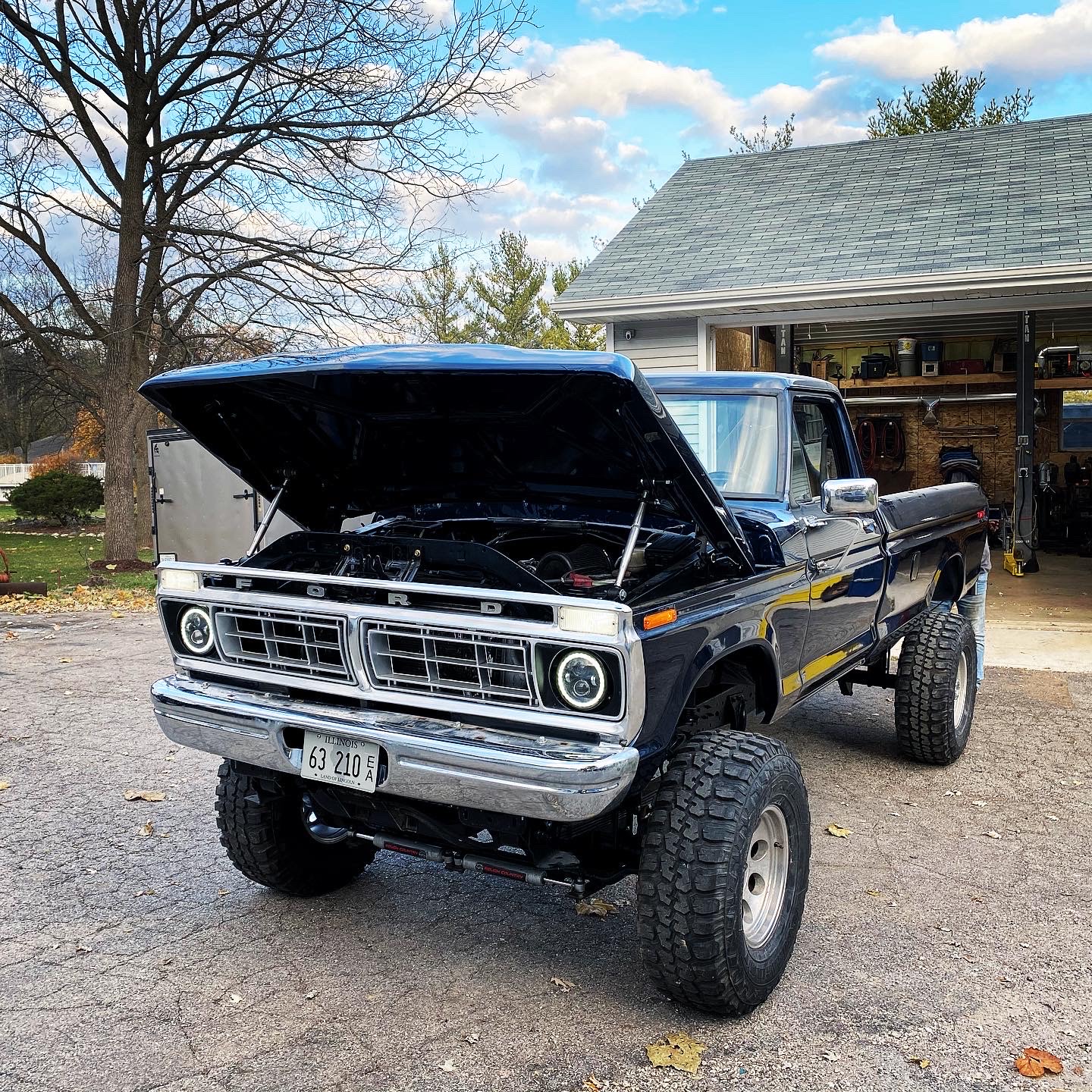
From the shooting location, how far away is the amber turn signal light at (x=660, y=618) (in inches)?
116

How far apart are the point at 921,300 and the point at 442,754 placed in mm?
10574

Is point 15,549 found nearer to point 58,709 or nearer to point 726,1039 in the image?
point 58,709

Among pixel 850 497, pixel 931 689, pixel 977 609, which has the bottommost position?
pixel 931 689

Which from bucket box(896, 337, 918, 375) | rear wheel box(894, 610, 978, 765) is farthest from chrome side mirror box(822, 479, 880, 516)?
bucket box(896, 337, 918, 375)

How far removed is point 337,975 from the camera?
11.5ft

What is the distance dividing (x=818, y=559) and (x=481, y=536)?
1.42 m

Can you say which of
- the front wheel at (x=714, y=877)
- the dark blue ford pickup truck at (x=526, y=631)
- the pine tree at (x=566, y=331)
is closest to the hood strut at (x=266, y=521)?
the dark blue ford pickup truck at (x=526, y=631)

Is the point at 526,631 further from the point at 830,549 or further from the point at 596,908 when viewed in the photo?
the point at 830,549

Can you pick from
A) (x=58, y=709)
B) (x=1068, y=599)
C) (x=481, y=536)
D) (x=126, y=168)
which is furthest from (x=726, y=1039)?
(x=126, y=168)

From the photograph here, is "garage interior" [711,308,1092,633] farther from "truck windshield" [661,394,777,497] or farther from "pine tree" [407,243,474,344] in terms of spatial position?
"pine tree" [407,243,474,344]

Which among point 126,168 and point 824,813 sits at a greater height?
point 126,168

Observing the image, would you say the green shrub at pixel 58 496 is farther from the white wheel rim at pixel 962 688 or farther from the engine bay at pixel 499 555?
the white wheel rim at pixel 962 688

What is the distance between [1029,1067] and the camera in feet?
9.59

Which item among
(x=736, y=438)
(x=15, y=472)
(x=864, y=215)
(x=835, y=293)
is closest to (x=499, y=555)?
(x=736, y=438)
